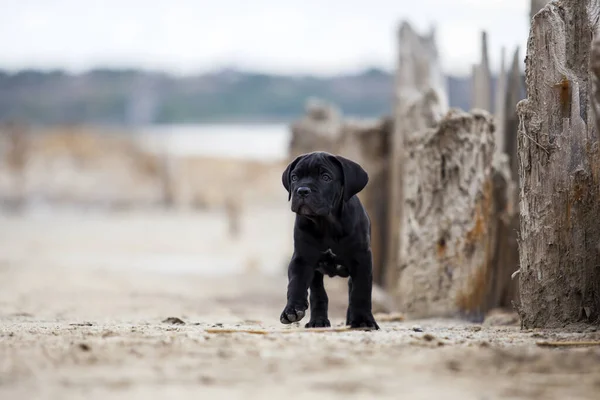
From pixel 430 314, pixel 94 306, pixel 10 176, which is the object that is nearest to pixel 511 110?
pixel 430 314

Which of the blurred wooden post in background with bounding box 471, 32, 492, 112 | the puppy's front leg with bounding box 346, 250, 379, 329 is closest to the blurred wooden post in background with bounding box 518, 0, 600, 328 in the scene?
the puppy's front leg with bounding box 346, 250, 379, 329

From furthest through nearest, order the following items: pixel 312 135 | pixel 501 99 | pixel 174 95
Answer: pixel 174 95, pixel 312 135, pixel 501 99

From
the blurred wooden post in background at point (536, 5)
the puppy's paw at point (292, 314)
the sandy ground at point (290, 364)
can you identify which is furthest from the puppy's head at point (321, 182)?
the blurred wooden post in background at point (536, 5)

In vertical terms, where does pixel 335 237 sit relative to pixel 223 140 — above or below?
below

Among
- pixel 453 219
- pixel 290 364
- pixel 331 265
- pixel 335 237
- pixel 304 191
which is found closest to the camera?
pixel 290 364

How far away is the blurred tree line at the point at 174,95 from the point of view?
104500mm

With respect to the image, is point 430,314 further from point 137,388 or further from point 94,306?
point 137,388

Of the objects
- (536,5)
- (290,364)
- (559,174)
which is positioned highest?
(536,5)

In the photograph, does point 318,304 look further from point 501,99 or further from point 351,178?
point 501,99

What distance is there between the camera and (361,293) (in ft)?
22.2

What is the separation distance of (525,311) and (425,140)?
9.59ft

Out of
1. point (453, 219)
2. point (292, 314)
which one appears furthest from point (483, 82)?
point (292, 314)

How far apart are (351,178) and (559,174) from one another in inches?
59.3

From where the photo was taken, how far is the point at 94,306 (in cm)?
1164
